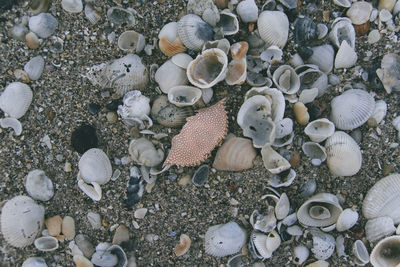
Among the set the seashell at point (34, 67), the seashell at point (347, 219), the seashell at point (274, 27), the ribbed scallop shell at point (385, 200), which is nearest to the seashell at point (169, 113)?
the seashell at point (274, 27)

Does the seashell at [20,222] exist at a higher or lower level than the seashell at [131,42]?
lower

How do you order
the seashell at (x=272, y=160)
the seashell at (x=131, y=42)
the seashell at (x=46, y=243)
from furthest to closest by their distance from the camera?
the seashell at (x=131, y=42) < the seashell at (x=46, y=243) < the seashell at (x=272, y=160)

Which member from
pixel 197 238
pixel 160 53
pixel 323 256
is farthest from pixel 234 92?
pixel 323 256

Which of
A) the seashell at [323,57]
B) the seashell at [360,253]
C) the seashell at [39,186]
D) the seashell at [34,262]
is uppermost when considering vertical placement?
the seashell at [323,57]

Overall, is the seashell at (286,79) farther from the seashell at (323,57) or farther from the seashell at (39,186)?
the seashell at (39,186)

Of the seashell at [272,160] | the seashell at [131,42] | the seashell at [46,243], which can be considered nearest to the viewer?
the seashell at [272,160]

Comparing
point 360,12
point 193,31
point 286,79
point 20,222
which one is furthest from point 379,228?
point 20,222
